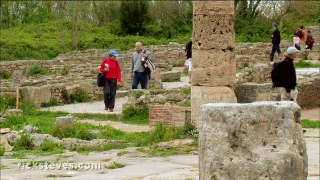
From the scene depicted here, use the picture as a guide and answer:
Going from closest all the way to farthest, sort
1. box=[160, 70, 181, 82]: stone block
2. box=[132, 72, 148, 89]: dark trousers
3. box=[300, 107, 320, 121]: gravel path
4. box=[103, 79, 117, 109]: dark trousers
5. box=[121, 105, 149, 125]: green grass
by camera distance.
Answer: box=[121, 105, 149, 125]: green grass
box=[300, 107, 320, 121]: gravel path
box=[103, 79, 117, 109]: dark trousers
box=[132, 72, 148, 89]: dark trousers
box=[160, 70, 181, 82]: stone block

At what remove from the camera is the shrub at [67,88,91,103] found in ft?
72.9

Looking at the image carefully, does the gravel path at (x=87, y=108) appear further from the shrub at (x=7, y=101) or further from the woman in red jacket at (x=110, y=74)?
the shrub at (x=7, y=101)

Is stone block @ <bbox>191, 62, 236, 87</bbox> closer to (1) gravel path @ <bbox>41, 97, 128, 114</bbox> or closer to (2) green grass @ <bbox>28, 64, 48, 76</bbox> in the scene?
(1) gravel path @ <bbox>41, 97, 128, 114</bbox>

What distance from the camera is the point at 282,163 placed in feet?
18.7

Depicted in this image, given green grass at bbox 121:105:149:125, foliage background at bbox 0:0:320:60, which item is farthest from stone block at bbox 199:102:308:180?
foliage background at bbox 0:0:320:60

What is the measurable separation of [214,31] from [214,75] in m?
0.77

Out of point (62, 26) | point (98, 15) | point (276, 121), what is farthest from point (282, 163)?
point (98, 15)

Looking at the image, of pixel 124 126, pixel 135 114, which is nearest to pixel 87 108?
pixel 135 114

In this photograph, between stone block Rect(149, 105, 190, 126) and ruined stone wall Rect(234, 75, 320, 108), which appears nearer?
stone block Rect(149, 105, 190, 126)

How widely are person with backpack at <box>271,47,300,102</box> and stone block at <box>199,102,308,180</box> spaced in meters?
9.07

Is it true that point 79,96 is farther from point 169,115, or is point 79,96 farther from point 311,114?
point 169,115

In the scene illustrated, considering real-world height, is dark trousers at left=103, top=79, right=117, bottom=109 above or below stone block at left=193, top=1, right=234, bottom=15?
below

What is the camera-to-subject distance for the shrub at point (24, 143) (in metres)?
13.7

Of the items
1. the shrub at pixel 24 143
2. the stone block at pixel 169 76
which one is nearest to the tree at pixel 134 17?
the stone block at pixel 169 76
